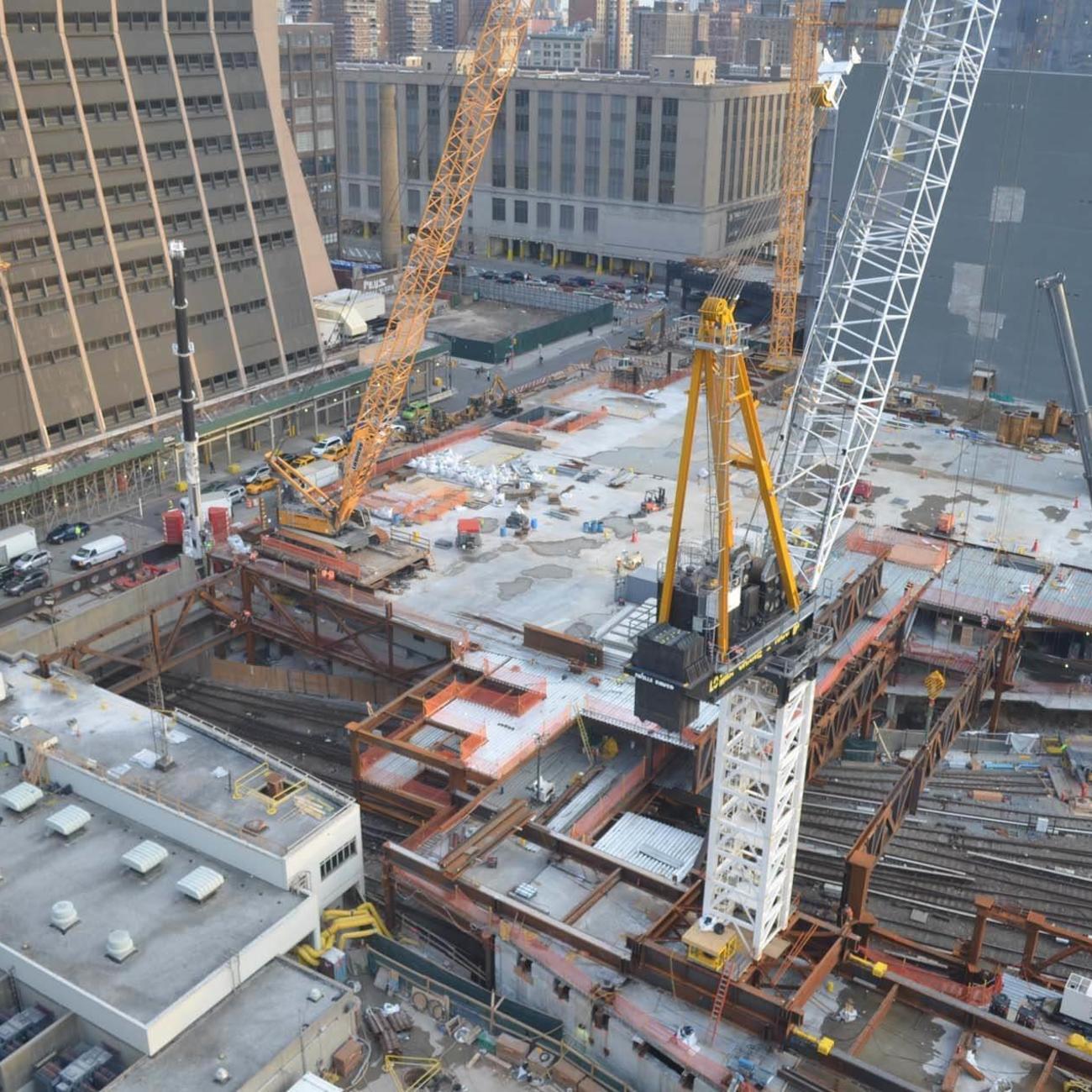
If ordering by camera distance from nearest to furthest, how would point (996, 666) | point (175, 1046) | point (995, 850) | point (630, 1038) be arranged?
point (175, 1046) → point (630, 1038) → point (995, 850) → point (996, 666)

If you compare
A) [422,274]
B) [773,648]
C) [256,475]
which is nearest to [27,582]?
[256,475]

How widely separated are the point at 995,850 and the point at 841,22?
72459 millimetres

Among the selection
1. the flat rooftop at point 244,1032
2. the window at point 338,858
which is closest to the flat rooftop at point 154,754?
the window at point 338,858

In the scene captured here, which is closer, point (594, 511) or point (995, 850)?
point (995, 850)

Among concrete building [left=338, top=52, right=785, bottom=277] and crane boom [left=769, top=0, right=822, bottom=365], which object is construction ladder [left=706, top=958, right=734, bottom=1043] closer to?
crane boom [left=769, top=0, right=822, bottom=365]

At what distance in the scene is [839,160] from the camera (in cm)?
10100

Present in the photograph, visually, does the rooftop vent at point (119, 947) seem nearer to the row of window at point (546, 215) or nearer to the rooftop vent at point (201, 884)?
the rooftop vent at point (201, 884)

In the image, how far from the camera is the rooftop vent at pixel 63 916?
4172 centimetres

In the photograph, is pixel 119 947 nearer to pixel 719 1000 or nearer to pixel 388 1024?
pixel 388 1024

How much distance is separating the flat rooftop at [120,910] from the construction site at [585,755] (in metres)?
0.16

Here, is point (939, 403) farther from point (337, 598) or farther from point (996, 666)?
point (337, 598)

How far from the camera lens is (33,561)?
7200 centimetres

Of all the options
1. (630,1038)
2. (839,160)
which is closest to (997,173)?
(839,160)

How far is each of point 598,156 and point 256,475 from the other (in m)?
78.9
